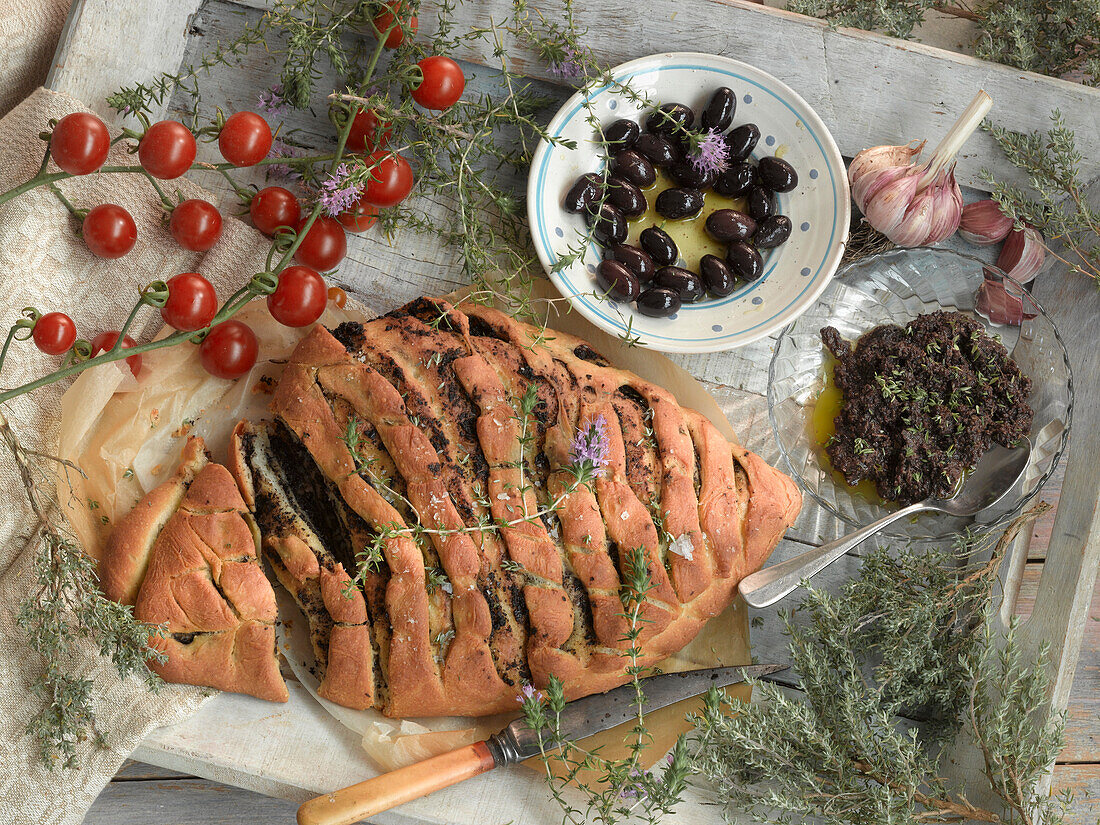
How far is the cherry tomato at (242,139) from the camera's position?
2.62 metres

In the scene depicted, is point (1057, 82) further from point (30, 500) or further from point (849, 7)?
point (30, 500)

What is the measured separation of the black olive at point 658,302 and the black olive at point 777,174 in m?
0.54

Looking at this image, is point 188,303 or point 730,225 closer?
point 188,303

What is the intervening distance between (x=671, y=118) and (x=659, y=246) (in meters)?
0.43

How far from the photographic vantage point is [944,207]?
287 centimetres

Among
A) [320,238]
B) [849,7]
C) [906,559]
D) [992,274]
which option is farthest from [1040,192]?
[320,238]

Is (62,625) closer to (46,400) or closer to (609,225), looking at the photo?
(46,400)

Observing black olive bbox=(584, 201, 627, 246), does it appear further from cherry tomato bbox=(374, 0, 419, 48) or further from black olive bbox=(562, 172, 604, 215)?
cherry tomato bbox=(374, 0, 419, 48)

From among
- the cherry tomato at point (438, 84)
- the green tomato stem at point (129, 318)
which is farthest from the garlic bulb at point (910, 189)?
the green tomato stem at point (129, 318)

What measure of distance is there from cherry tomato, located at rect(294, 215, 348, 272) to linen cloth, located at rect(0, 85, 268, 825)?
1.70 feet

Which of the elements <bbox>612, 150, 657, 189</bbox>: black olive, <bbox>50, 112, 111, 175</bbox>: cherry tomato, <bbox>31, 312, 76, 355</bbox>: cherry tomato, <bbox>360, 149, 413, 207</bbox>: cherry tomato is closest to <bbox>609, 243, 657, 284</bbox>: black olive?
<bbox>612, 150, 657, 189</bbox>: black olive

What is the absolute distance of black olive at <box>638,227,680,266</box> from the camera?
2812mm

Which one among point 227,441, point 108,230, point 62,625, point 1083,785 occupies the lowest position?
point 1083,785

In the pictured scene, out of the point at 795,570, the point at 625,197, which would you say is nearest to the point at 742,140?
the point at 625,197
